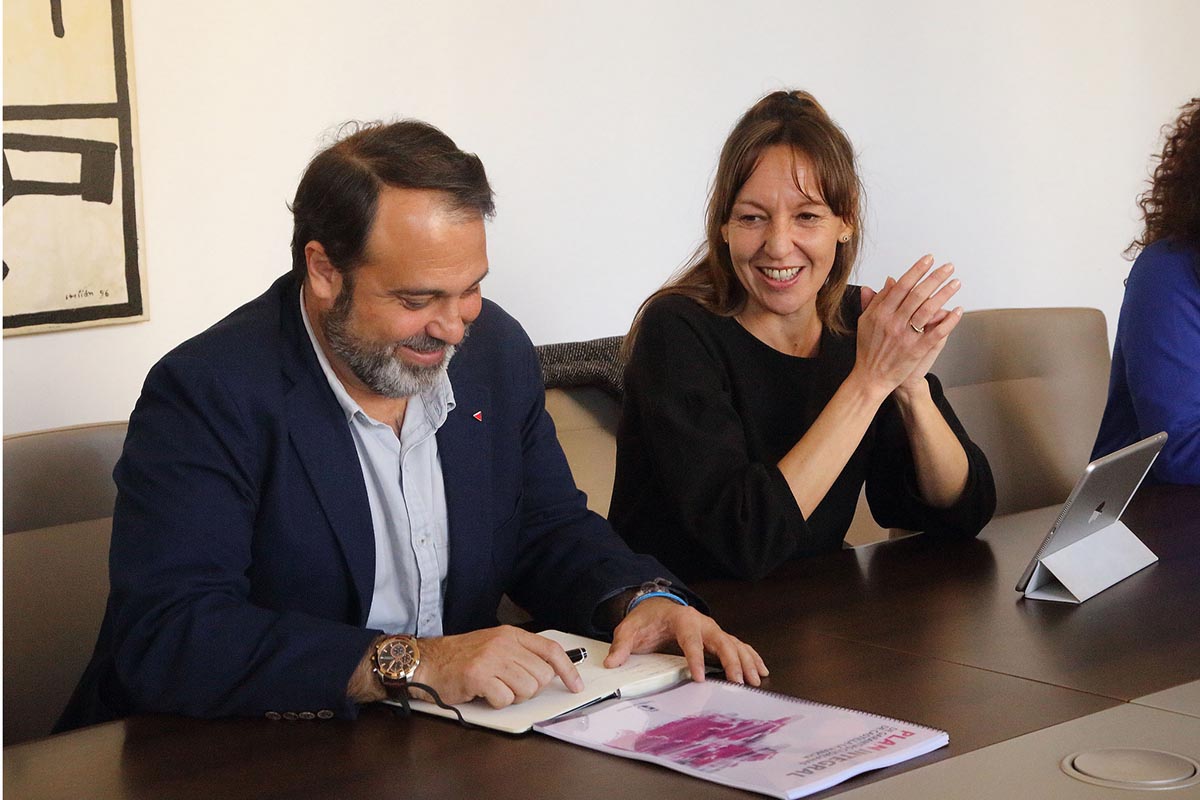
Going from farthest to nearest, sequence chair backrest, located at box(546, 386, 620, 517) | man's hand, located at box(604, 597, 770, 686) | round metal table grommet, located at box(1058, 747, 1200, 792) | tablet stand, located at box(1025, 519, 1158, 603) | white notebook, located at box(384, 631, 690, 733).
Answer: chair backrest, located at box(546, 386, 620, 517), tablet stand, located at box(1025, 519, 1158, 603), man's hand, located at box(604, 597, 770, 686), white notebook, located at box(384, 631, 690, 733), round metal table grommet, located at box(1058, 747, 1200, 792)

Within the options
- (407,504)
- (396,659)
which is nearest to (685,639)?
(396,659)

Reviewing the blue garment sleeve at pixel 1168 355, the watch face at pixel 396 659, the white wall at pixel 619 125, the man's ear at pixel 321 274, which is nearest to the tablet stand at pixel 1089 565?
the blue garment sleeve at pixel 1168 355

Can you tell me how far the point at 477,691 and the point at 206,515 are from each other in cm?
37

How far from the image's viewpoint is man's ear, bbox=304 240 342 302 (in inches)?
60.6

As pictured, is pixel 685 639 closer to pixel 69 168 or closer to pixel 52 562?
pixel 52 562

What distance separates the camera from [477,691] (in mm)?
1239

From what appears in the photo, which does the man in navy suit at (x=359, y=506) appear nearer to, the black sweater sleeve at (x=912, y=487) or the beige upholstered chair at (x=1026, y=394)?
the black sweater sleeve at (x=912, y=487)

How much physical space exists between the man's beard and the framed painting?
2.71 feet

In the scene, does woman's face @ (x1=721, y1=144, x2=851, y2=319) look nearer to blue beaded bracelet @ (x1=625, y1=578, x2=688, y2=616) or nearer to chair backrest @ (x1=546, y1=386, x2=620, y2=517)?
chair backrest @ (x1=546, y1=386, x2=620, y2=517)

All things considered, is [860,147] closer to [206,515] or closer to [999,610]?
[999,610]

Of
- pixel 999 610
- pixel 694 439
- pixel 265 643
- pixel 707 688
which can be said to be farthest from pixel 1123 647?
pixel 265 643

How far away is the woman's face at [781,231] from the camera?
79.5 inches

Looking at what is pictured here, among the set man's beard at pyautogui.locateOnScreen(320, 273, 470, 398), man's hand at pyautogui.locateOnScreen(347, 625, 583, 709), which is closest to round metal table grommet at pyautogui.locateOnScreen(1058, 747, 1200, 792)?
man's hand at pyautogui.locateOnScreen(347, 625, 583, 709)
